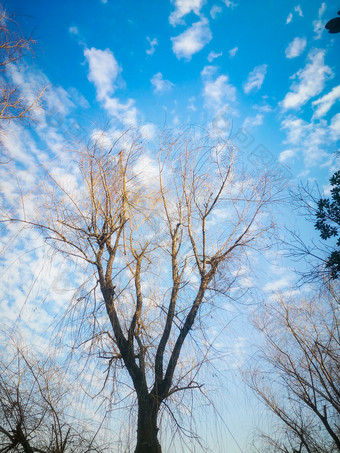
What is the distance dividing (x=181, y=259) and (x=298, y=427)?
6704mm

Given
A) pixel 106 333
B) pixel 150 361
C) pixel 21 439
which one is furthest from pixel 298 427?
pixel 21 439

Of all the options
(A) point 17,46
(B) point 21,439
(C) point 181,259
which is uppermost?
(A) point 17,46

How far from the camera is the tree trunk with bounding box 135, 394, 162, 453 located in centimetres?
283

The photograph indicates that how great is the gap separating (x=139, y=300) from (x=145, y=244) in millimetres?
798

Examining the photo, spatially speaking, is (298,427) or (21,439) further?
(298,427)

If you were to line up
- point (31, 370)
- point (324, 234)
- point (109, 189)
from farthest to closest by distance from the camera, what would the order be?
point (324, 234) → point (109, 189) → point (31, 370)

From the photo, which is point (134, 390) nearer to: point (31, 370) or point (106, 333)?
point (106, 333)

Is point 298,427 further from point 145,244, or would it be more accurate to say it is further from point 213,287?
point 145,244

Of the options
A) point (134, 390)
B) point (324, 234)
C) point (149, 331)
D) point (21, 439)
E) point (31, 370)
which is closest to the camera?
point (21, 439)

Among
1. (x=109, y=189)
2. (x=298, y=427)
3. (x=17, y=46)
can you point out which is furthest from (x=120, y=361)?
(x=298, y=427)

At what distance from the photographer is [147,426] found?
2.93 metres

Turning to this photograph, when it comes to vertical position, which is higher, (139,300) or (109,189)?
(109,189)

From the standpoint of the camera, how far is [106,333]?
3373 mm

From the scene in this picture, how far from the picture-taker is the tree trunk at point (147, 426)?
2.83 meters
